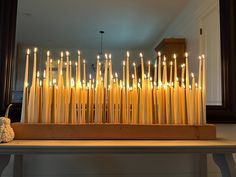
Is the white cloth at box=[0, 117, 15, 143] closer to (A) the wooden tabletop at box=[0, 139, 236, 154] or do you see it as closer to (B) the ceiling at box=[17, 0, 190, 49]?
(A) the wooden tabletop at box=[0, 139, 236, 154]

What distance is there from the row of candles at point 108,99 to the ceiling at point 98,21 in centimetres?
15

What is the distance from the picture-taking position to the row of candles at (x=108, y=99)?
0.81 m

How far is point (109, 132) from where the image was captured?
776 mm

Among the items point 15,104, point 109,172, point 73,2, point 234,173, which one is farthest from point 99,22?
point 234,173

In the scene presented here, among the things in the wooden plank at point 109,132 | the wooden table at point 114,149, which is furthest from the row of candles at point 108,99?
the wooden table at point 114,149

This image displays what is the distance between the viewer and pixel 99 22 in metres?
1.04

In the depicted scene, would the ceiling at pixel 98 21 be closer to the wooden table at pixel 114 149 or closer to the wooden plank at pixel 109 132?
the wooden plank at pixel 109 132

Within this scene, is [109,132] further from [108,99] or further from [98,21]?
[98,21]

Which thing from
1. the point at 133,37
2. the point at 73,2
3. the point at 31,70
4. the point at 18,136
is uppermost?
the point at 73,2

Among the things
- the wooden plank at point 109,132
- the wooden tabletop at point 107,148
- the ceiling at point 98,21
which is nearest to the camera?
the wooden tabletop at point 107,148

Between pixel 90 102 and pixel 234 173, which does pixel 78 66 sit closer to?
pixel 90 102

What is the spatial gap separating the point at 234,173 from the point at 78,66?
66 cm

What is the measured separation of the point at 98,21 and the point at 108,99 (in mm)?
409

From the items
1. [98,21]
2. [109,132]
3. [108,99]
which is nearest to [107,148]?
[109,132]
